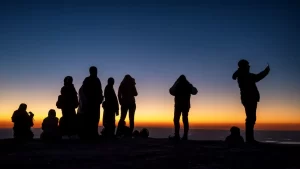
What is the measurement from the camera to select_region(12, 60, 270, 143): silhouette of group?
10.7 m

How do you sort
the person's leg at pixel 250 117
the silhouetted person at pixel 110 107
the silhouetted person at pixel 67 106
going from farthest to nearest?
the silhouetted person at pixel 110 107
the silhouetted person at pixel 67 106
the person's leg at pixel 250 117

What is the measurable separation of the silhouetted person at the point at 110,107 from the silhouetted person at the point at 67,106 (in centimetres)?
137

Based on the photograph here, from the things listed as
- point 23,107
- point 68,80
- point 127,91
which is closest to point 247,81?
point 127,91

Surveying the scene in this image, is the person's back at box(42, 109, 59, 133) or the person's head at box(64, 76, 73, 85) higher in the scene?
the person's head at box(64, 76, 73, 85)

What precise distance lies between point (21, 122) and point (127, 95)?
4.80 m

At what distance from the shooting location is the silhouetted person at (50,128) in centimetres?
1249

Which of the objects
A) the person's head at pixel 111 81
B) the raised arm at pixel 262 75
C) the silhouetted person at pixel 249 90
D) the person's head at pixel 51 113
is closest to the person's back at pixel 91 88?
the person's head at pixel 111 81

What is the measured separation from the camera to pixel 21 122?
13.8m

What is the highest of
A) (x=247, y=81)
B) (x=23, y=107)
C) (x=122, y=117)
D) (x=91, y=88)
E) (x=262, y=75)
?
(x=262, y=75)

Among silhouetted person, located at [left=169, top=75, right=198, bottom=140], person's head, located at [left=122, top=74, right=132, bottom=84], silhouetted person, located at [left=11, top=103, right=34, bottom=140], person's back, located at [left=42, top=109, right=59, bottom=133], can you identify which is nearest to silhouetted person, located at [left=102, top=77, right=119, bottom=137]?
person's head, located at [left=122, top=74, right=132, bottom=84]

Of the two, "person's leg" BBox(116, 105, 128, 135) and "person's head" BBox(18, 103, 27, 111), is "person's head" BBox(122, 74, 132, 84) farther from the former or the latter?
"person's head" BBox(18, 103, 27, 111)

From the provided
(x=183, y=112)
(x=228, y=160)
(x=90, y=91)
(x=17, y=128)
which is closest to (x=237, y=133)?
(x=183, y=112)

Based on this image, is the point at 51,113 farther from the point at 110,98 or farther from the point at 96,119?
the point at 110,98

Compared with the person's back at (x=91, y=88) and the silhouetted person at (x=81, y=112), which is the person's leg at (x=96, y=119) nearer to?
the person's back at (x=91, y=88)
